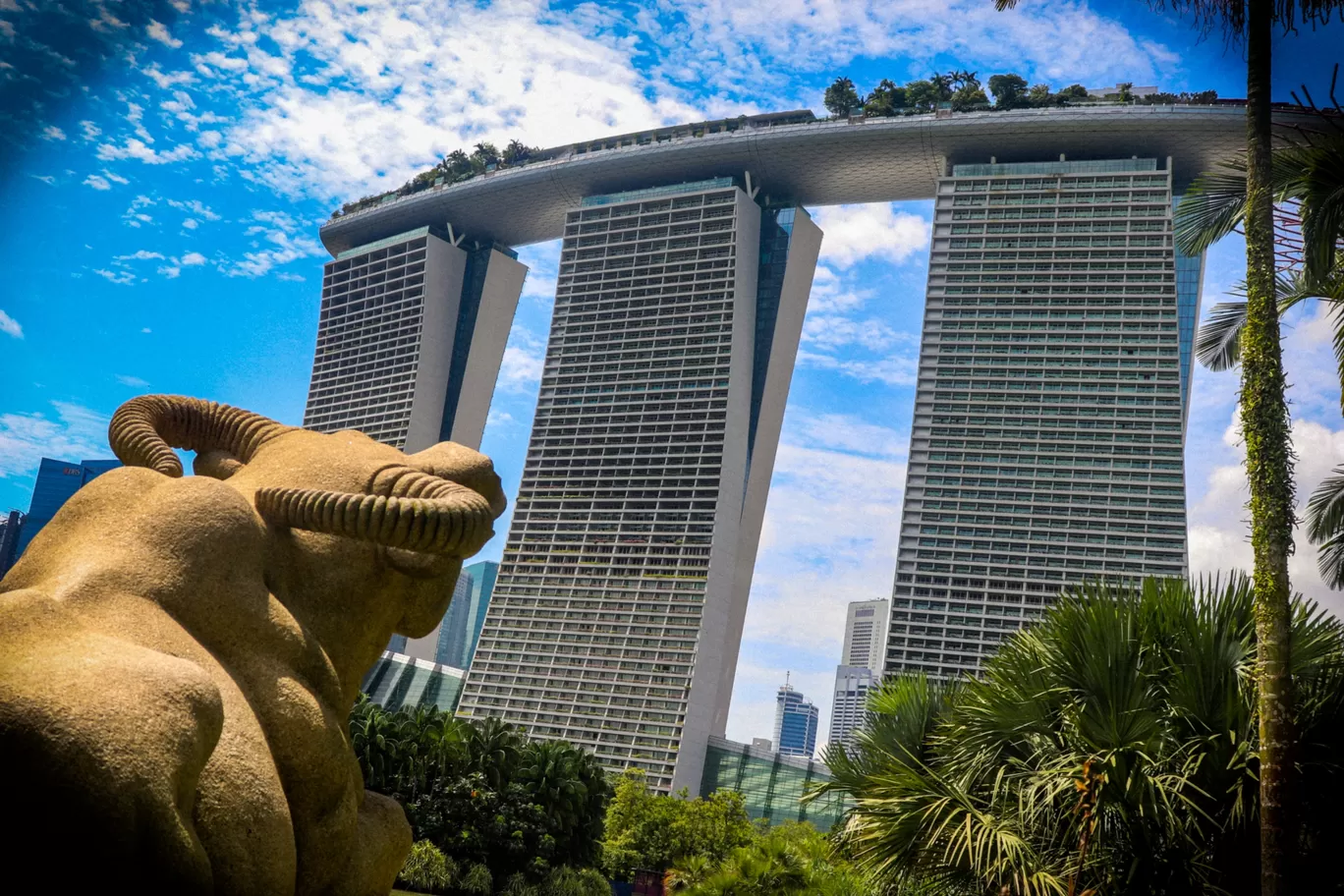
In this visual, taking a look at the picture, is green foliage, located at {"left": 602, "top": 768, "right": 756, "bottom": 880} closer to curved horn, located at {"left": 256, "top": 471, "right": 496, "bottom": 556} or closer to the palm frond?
the palm frond

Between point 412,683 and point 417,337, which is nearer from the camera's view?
point 412,683

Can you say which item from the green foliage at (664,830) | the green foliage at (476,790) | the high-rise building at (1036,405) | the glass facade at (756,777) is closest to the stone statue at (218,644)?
the green foliage at (476,790)

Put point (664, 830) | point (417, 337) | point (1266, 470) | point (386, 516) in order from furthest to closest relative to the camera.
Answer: point (417, 337) → point (664, 830) → point (1266, 470) → point (386, 516)

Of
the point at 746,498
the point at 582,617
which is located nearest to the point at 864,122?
the point at 746,498

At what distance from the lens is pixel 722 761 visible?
3115 inches

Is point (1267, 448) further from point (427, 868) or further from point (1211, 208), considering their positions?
point (427, 868)

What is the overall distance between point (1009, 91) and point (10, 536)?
61.3 meters

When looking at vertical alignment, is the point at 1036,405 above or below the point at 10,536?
above

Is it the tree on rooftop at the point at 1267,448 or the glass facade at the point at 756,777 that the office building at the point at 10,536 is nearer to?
the glass facade at the point at 756,777

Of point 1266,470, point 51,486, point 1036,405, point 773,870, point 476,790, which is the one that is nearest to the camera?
point 1266,470

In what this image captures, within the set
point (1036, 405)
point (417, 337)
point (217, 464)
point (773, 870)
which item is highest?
point (417, 337)

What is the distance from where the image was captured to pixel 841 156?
82000 millimetres

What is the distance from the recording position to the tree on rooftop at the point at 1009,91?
7962 centimetres

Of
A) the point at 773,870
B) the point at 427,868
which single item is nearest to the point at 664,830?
the point at 427,868
